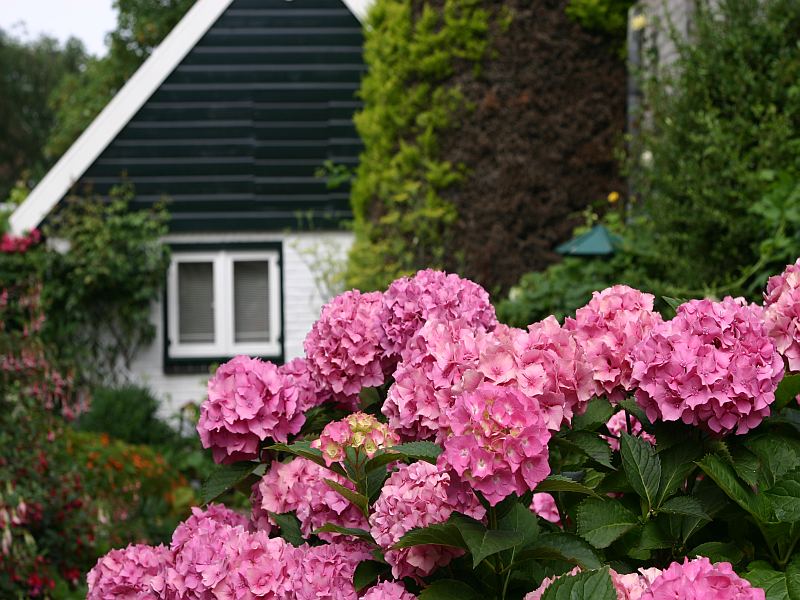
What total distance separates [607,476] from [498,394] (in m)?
0.43

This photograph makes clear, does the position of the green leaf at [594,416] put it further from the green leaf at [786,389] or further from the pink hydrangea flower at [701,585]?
the pink hydrangea flower at [701,585]

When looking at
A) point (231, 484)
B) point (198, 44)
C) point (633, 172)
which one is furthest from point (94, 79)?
point (231, 484)

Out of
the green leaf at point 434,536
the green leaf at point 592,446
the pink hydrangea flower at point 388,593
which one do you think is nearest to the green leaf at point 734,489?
the green leaf at point 592,446

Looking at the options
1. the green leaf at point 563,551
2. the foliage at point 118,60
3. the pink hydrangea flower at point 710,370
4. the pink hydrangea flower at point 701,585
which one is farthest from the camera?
the foliage at point 118,60

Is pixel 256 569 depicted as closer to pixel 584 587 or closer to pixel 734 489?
pixel 584 587

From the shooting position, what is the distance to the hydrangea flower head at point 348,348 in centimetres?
205

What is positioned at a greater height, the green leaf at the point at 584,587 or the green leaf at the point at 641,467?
the green leaf at the point at 641,467

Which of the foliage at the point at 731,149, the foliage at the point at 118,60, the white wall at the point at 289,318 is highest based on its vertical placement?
the foliage at the point at 118,60

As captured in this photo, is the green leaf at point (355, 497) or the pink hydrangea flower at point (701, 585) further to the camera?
the green leaf at point (355, 497)

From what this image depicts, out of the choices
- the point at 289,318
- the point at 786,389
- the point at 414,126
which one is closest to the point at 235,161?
the point at 289,318

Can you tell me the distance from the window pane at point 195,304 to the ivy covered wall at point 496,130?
273 centimetres

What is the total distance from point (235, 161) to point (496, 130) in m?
3.39

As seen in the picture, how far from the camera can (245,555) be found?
166 centimetres

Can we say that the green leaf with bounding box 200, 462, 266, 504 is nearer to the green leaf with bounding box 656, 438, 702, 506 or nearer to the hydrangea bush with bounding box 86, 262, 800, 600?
the hydrangea bush with bounding box 86, 262, 800, 600
